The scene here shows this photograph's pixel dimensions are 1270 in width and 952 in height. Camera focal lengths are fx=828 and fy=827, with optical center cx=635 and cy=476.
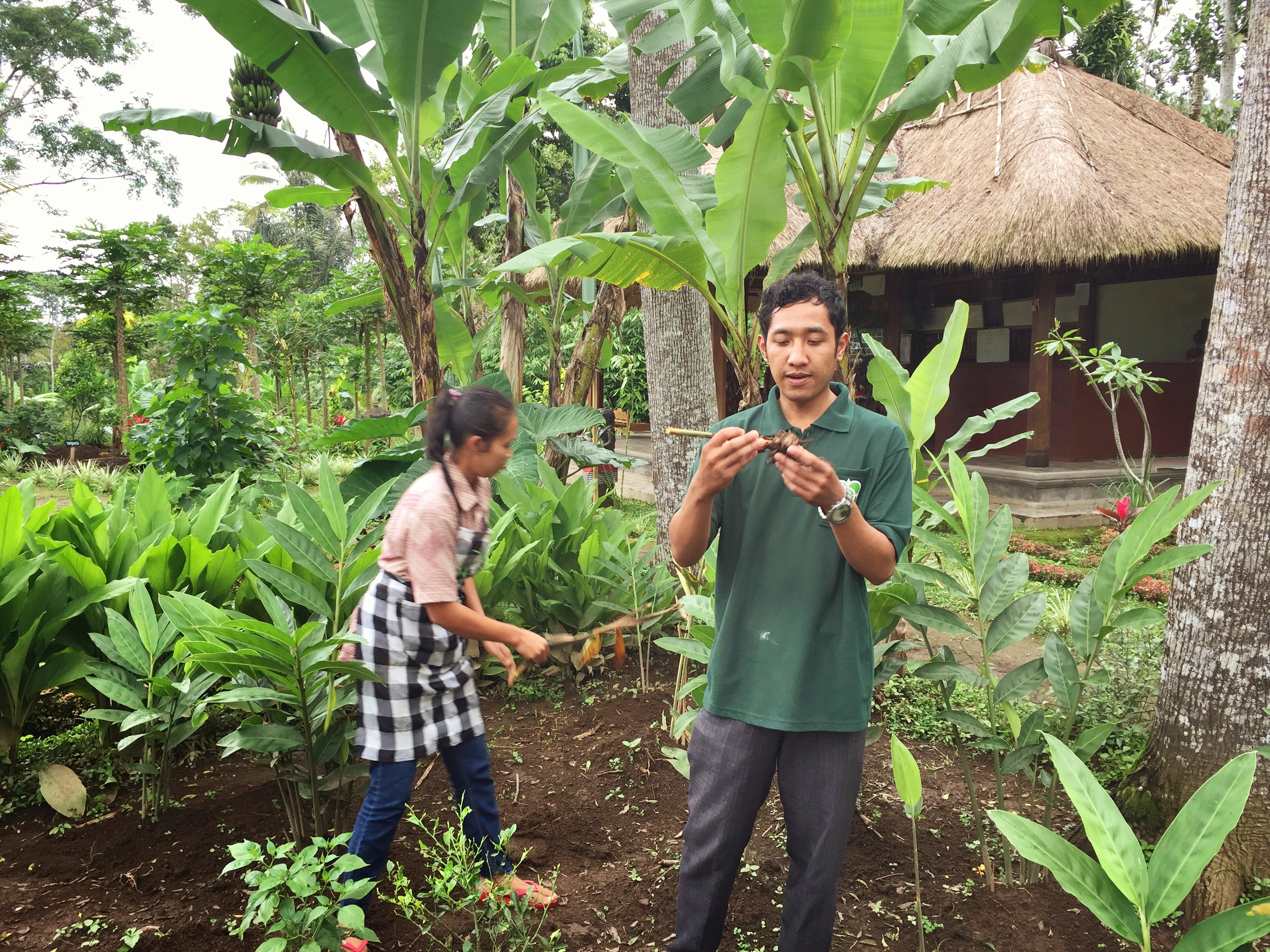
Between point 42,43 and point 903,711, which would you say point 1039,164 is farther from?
point 42,43

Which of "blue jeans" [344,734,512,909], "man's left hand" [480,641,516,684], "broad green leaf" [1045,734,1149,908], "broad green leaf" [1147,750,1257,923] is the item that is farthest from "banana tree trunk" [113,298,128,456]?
"broad green leaf" [1147,750,1257,923]

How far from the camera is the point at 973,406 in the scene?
971cm

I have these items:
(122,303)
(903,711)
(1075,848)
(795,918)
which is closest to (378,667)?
(795,918)

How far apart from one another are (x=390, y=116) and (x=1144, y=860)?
3.81 meters

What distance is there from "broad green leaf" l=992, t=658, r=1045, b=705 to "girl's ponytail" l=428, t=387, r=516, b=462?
4.68 feet

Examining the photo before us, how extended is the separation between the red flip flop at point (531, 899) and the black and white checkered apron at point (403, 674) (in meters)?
0.36

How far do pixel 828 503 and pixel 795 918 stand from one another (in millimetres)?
829

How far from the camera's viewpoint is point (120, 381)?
11398 mm

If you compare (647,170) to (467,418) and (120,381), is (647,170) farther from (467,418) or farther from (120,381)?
(120,381)

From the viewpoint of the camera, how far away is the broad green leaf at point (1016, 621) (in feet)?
7.06

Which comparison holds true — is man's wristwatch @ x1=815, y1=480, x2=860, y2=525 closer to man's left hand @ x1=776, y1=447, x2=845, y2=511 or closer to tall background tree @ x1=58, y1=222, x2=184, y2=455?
man's left hand @ x1=776, y1=447, x2=845, y2=511

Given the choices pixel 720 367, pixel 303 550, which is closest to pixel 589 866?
pixel 303 550

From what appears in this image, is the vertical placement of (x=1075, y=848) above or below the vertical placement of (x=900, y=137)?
below

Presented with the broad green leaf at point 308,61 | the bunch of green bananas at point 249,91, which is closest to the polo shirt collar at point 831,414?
the broad green leaf at point 308,61
